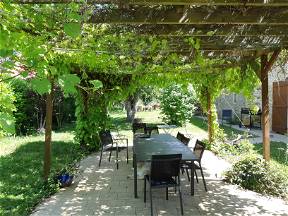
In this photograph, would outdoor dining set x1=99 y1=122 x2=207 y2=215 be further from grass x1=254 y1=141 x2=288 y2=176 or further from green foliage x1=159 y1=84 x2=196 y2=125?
green foliage x1=159 y1=84 x2=196 y2=125

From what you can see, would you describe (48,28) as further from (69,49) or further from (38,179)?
(38,179)

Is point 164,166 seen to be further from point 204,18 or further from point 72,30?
point 72,30

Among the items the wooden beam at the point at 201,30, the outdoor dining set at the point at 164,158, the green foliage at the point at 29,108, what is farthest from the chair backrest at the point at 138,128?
the wooden beam at the point at 201,30

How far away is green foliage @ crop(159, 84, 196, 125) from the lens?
52.3ft

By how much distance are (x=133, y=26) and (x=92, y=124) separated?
20.3 ft

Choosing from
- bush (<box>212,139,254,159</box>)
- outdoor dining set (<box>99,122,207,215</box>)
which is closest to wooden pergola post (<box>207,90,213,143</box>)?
bush (<box>212,139,254,159</box>)

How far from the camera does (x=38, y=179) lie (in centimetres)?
661

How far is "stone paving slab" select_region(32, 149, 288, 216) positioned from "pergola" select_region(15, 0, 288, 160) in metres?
2.49

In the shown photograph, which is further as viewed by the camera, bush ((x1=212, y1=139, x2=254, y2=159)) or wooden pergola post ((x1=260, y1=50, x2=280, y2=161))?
bush ((x1=212, y1=139, x2=254, y2=159))

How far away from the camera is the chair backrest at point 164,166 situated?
15.2ft

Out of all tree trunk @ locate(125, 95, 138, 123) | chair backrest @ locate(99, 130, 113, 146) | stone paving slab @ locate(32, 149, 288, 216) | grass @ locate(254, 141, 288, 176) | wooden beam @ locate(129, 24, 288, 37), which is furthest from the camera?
tree trunk @ locate(125, 95, 138, 123)

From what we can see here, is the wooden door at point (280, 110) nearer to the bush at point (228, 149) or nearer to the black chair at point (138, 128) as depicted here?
the bush at point (228, 149)

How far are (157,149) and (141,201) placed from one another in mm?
1068

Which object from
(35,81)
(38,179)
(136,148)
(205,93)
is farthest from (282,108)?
(35,81)
